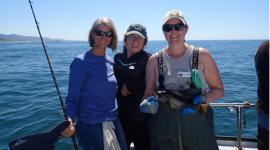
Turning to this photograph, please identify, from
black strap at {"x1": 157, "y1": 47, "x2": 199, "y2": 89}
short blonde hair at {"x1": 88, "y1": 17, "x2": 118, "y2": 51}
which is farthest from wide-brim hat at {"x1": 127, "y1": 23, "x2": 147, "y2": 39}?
black strap at {"x1": 157, "y1": 47, "x2": 199, "y2": 89}

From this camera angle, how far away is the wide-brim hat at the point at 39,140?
2037 millimetres

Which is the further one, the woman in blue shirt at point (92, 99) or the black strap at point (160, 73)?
the black strap at point (160, 73)

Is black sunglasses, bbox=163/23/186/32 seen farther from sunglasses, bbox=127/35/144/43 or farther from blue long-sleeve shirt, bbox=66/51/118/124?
blue long-sleeve shirt, bbox=66/51/118/124

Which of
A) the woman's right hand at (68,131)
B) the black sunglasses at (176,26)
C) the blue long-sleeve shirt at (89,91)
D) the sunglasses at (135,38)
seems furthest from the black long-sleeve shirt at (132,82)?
the woman's right hand at (68,131)

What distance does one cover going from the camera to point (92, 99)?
2855mm

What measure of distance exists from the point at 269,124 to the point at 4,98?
12.8m

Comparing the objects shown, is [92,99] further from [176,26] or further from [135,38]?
[176,26]

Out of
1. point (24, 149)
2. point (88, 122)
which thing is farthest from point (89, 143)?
point (24, 149)

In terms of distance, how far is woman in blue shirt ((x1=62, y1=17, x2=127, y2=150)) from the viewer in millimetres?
2732

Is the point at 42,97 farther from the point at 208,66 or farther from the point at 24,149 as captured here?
the point at 208,66

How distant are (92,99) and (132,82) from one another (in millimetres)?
838

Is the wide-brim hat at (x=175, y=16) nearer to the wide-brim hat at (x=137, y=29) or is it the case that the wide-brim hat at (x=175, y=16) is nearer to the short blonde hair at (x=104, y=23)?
the wide-brim hat at (x=137, y=29)

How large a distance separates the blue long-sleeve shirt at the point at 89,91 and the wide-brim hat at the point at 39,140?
34 cm

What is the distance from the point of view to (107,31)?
10.3ft
